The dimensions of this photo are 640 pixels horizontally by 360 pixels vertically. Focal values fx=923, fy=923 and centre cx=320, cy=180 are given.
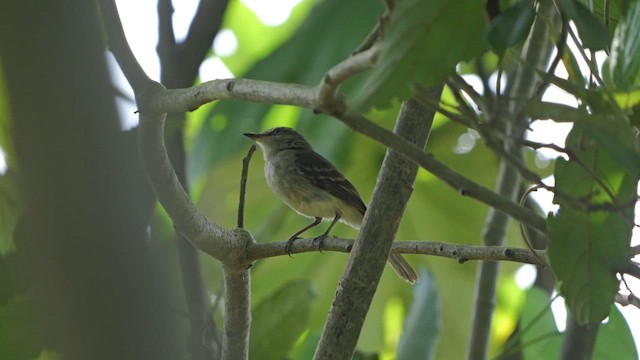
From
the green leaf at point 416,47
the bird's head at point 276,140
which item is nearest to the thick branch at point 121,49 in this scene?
the green leaf at point 416,47

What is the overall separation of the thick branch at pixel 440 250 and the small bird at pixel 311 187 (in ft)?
6.05

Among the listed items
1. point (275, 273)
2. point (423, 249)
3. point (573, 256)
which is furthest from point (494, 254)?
point (275, 273)

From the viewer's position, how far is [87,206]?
53.2 inches

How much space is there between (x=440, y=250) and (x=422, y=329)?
4.04 ft

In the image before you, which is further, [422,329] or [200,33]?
[422,329]

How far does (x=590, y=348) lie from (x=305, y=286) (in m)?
1.17

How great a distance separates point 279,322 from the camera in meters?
3.73

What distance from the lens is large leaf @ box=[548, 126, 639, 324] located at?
2111 millimetres

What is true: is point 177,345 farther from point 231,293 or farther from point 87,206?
point 231,293

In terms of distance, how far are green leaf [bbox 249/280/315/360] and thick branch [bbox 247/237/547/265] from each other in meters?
0.44

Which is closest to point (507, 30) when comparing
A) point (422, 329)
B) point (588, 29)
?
point (588, 29)

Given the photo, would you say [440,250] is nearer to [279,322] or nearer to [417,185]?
[279,322]

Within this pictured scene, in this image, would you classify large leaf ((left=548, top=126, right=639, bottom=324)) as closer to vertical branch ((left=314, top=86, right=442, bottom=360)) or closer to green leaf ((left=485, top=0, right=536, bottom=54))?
green leaf ((left=485, top=0, right=536, bottom=54))

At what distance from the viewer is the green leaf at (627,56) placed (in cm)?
175
